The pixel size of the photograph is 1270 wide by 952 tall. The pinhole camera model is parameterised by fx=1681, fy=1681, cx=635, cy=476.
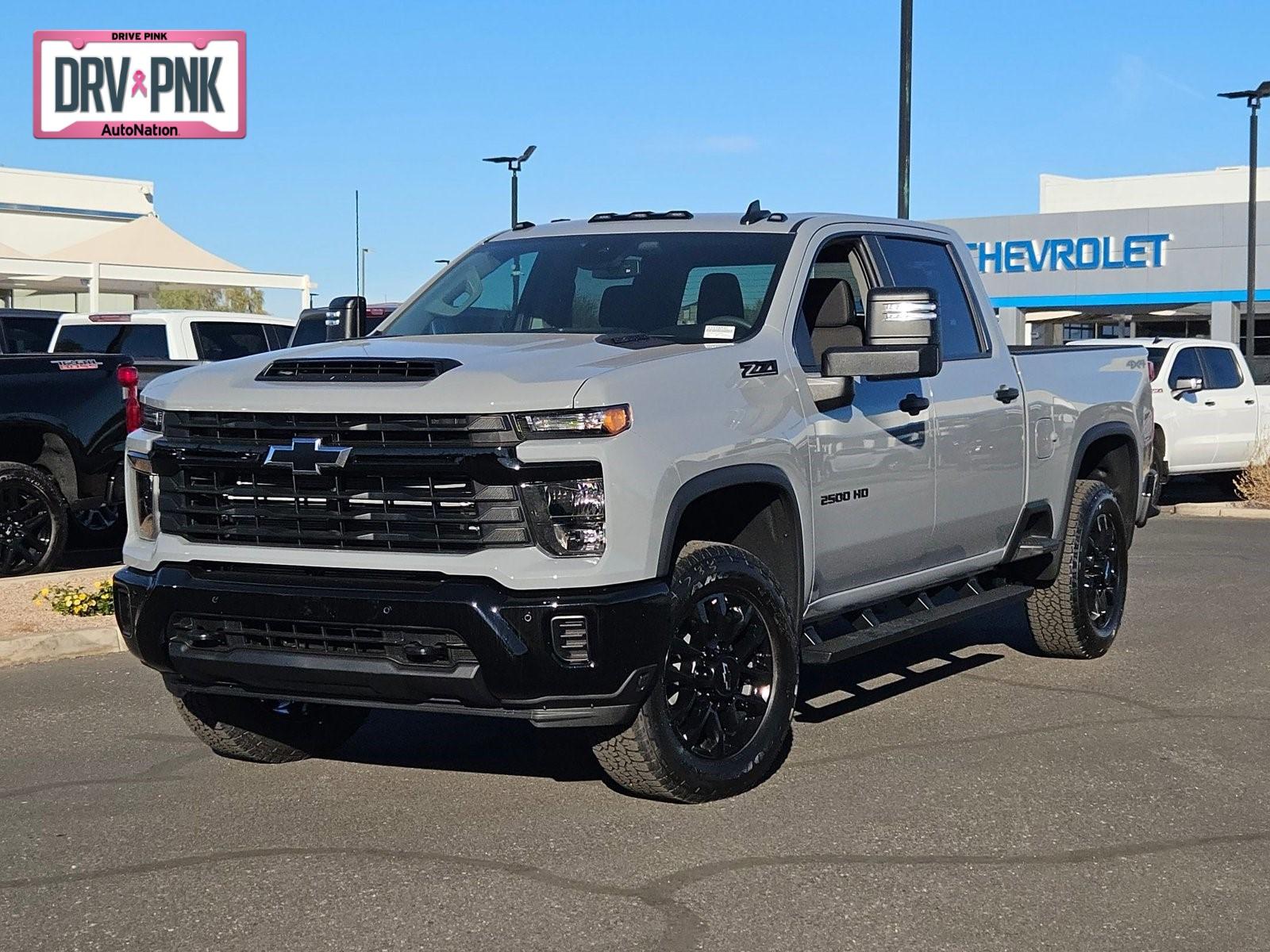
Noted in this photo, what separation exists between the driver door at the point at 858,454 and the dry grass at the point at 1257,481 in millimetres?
11234

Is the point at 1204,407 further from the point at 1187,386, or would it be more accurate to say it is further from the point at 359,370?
the point at 359,370

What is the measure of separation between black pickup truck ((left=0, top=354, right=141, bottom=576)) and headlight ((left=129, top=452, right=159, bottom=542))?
17.5ft

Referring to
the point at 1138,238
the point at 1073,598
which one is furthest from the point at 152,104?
the point at 1138,238

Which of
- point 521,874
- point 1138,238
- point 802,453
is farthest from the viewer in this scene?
point 1138,238

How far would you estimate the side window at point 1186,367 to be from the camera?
17.6 metres

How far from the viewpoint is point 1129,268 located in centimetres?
4822

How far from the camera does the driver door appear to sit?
21.0 feet

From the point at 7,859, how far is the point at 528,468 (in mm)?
2032

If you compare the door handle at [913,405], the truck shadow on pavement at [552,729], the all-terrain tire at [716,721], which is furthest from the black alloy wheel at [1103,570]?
the all-terrain tire at [716,721]

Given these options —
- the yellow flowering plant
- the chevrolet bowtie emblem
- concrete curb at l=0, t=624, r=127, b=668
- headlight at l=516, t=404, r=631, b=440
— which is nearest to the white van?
the yellow flowering plant

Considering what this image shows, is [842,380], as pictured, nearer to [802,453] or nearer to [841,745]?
[802,453]

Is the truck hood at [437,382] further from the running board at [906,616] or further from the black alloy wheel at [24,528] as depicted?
the black alloy wheel at [24,528]

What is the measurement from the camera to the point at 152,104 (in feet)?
77.7

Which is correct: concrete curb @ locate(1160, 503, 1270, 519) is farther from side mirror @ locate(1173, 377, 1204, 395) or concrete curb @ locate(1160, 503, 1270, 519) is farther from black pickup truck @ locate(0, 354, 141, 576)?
black pickup truck @ locate(0, 354, 141, 576)
